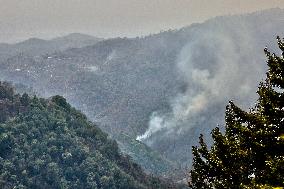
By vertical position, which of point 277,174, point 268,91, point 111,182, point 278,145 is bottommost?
point 277,174

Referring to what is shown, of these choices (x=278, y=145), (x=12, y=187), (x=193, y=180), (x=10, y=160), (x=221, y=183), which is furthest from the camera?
(x=10, y=160)

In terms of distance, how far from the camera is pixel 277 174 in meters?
19.0

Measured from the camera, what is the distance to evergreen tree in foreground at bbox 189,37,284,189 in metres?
20.5

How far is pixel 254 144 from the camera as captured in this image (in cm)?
2116

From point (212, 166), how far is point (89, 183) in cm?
17929

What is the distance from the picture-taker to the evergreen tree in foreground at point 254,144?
2055cm

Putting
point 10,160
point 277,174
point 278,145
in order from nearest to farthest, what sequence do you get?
1. point 277,174
2. point 278,145
3. point 10,160

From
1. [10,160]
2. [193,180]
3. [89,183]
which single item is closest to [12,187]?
[10,160]

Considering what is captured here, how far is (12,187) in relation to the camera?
584 feet

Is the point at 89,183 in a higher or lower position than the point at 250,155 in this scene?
higher

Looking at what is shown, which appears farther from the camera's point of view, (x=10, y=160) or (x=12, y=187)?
(x=10, y=160)

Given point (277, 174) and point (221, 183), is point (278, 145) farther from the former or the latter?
point (221, 183)

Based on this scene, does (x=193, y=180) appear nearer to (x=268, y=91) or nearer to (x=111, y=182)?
(x=268, y=91)

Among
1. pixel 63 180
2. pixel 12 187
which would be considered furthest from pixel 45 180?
pixel 12 187
